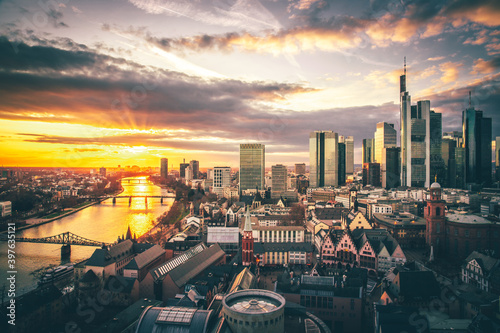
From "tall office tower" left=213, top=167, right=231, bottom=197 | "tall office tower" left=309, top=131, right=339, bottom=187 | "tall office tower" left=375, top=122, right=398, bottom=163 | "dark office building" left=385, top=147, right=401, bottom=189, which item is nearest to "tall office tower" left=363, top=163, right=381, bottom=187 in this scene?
"dark office building" left=385, top=147, right=401, bottom=189

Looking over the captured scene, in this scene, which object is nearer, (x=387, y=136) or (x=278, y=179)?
(x=278, y=179)

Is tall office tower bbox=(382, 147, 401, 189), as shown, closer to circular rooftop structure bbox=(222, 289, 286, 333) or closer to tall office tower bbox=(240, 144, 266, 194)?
tall office tower bbox=(240, 144, 266, 194)

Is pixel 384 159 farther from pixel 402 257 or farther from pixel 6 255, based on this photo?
pixel 6 255

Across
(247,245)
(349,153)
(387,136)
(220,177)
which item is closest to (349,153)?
(349,153)

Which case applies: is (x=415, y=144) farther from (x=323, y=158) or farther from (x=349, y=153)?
(x=349, y=153)

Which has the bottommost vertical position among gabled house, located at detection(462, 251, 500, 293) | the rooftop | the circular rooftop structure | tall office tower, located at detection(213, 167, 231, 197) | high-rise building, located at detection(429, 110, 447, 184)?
gabled house, located at detection(462, 251, 500, 293)

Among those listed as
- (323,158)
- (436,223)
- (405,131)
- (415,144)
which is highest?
(405,131)
